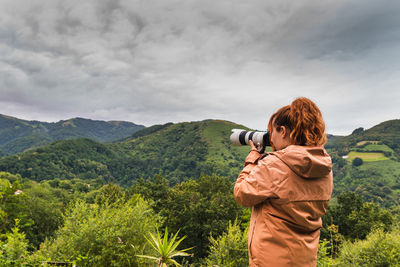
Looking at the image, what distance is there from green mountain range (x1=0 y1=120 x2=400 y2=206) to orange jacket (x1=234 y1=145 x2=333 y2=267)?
235 feet

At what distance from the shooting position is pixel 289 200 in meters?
1.35

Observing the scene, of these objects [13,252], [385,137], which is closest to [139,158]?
[13,252]

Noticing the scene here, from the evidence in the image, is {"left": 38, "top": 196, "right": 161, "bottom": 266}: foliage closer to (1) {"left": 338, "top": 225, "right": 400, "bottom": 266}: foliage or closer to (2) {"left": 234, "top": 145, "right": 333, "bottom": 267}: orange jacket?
(2) {"left": 234, "top": 145, "right": 333, "bottom": 267}: orange jacket

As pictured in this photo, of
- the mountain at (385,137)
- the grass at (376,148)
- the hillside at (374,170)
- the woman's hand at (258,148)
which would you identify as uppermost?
the mountain at (385,137)

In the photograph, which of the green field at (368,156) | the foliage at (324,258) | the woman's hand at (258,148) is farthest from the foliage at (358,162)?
the woman's hand at (258,148)

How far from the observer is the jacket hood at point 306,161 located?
4.34 feet

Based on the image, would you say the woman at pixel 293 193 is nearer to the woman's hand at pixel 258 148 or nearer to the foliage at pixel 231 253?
the woman's hand at pixel 258 148

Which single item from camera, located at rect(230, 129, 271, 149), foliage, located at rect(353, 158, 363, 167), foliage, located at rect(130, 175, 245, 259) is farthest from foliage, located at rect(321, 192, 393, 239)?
foliage, located at rect(353, 158, 363, 167)

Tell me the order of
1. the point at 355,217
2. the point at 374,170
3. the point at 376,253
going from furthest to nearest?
the point at 374,170 < the point at 355,217 < the point at 376,253

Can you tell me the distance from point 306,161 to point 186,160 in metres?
107

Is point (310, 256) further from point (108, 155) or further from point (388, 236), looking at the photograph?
point (108, 155)

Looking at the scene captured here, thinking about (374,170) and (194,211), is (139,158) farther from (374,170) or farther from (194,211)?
(194,211)

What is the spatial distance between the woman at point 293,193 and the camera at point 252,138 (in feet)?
1.04

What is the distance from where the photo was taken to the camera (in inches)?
72.9
